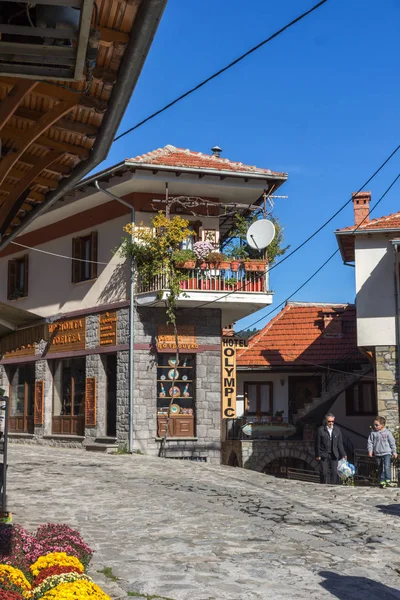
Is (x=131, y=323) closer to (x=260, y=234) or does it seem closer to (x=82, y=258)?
(x=82, y=258)

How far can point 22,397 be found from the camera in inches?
1044

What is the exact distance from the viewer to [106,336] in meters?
22.5

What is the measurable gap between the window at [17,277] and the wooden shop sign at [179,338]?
7065mm

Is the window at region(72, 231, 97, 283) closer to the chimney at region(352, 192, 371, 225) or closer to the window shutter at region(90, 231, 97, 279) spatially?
the window shutter at region(90, 231, 97, 279)

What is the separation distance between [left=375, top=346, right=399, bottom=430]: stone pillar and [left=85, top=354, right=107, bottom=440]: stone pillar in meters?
7.77

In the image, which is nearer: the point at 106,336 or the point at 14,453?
the point at 14,453

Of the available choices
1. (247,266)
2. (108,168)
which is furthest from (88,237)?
(247,266)

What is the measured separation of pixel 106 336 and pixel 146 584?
49.6 feet

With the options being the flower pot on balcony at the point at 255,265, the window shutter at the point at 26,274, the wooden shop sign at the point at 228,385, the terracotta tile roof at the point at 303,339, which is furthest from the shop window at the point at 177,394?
the terracotta tile roof at the point at 303,339

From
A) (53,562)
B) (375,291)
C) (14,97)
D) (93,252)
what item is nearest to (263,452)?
(375,291)

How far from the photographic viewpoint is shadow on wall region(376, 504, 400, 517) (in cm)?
1244

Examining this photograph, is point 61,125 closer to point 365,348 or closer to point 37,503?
point 37,503

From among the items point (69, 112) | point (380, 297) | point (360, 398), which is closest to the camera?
point (69, 112)

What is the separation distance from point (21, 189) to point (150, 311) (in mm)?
14653
